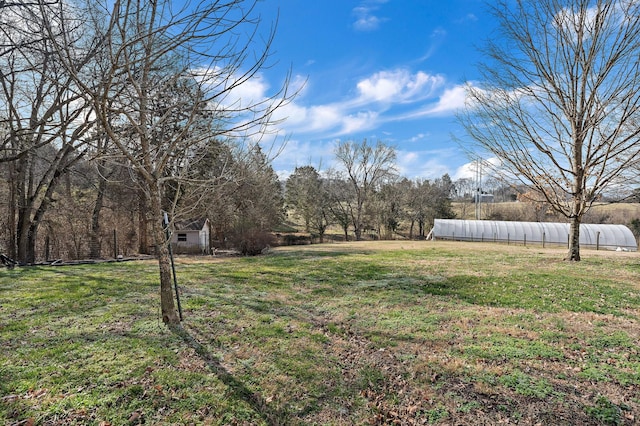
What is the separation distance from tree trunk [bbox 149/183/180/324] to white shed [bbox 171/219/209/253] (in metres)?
15.6

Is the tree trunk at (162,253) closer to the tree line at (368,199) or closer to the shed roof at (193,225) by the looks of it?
the shed roof at (193,225)

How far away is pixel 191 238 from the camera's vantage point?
1911 centimetres

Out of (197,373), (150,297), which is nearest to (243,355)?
(197,373)

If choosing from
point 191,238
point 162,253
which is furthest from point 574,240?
point 191,238

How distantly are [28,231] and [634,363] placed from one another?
16.1 m

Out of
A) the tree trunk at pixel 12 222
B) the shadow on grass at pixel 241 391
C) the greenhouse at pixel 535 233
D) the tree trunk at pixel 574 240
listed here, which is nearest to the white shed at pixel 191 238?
the tree trunk at pixel 12 222

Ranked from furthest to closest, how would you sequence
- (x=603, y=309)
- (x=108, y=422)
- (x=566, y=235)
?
(x=566, y=235) → (x=603, y=309) → (x=108, y=422)

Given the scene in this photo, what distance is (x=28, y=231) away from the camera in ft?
37.6

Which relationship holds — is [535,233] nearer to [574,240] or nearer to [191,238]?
[574,240]

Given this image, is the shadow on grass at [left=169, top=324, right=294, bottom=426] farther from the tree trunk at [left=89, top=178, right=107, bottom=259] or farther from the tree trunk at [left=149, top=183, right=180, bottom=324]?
the tree trunk at [left=89, top=178, right=107, bottom=259]

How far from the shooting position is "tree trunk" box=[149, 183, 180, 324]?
3887 millimetres

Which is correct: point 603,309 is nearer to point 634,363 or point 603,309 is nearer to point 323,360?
point 634,363

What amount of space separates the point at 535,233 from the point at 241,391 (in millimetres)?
28259

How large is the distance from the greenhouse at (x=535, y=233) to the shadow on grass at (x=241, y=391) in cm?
2274
